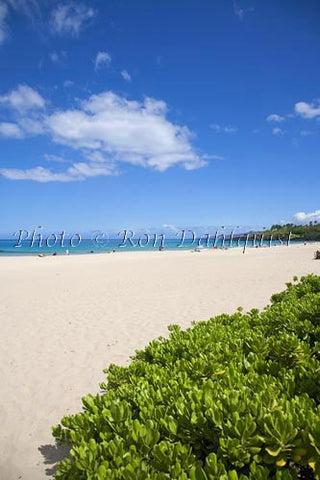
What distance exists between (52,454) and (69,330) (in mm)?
4846

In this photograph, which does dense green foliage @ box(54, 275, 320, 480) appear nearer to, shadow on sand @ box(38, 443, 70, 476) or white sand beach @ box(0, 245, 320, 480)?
shadow on sand @ box(38, 443, 70, 476)

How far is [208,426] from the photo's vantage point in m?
1.90

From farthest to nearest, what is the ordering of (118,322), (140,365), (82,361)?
(118,322), (82,361), (140,365)

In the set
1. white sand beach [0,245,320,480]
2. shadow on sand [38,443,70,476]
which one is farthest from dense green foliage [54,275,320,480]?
white sand beach [0,245,320,480]

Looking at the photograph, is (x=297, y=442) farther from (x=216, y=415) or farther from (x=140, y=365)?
(x=140, y=365)

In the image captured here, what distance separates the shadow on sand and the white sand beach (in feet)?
0.04

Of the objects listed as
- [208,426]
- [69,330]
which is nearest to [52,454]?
[208,426]

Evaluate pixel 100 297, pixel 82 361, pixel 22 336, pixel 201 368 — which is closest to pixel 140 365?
pixel 201 368

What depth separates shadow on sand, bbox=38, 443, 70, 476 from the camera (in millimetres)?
3438

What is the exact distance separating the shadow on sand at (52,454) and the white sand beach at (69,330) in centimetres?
1

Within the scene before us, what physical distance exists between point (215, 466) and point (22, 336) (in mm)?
7490

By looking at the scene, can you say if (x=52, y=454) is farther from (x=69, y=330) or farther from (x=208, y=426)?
(x=69, y=330)

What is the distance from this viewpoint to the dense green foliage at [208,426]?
5.29 feet

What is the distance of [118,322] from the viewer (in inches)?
353
